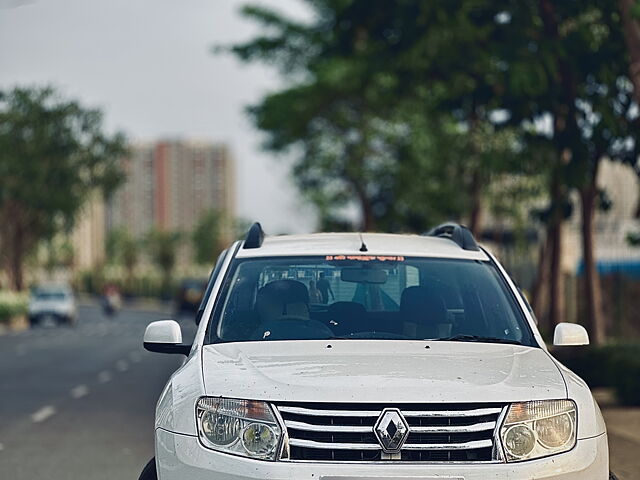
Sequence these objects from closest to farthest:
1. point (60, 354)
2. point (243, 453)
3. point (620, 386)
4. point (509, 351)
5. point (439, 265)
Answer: point (243, 453)
point (509, 351)
point (439, 265)
point (620, 386)
point (60, 354)

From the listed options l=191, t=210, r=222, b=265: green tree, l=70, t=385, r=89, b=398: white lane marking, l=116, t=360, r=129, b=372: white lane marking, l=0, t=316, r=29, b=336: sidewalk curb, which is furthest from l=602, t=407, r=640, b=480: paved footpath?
l=191, t=210, r=222, b=265: green tree

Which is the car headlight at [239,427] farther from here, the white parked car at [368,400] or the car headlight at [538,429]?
the car headlight at [538,429]

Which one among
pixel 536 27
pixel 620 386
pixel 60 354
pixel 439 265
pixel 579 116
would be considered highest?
pixel 536 27

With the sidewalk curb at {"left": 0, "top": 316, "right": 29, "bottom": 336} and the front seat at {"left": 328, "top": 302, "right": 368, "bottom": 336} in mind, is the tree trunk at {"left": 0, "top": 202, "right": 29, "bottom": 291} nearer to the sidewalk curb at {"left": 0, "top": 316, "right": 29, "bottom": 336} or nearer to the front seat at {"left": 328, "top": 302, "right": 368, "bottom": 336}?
the sidewalk curb at {"left": 0, "top": 316, "right": 29, "bottom": 336}

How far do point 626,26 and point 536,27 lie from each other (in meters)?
2.48

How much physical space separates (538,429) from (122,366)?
17959 mm

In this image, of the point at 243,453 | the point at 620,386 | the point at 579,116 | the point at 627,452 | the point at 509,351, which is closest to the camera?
the point at 243,453

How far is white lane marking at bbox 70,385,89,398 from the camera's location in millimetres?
16322

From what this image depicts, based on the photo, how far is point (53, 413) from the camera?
1389cm

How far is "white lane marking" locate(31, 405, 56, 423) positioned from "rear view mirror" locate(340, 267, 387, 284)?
7.19 meters

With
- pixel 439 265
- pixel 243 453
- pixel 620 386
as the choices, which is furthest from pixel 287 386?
pixel 620 386

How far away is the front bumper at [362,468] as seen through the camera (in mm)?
4926

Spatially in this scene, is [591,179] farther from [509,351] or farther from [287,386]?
[287,386]

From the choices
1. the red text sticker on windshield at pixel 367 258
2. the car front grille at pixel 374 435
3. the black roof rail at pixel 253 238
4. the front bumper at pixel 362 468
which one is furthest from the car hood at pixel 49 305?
the car front grille at pixel 374 435
